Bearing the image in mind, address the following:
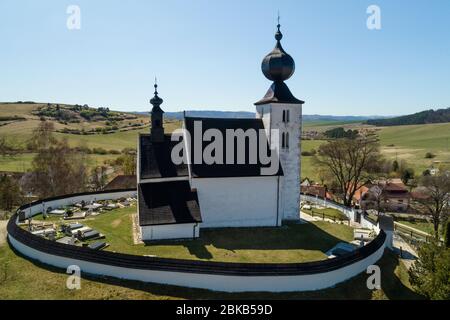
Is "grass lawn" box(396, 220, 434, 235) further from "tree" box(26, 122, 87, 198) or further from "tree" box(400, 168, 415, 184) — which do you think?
"tree" box(26, 122, 87, 198)

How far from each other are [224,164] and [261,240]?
21.1ft

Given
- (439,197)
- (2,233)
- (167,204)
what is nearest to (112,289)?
(167,204)

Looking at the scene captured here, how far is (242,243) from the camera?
22.9 meters

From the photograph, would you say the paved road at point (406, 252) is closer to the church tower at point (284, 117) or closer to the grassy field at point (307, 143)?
the church tower at point (284, 117)

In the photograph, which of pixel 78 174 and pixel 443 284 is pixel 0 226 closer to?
pixel 78 174

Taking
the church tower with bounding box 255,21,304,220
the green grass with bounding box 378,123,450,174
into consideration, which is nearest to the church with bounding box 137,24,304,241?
the church tower with bounding box 255,21,304,220

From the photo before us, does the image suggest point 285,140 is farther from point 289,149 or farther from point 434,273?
point 434,273

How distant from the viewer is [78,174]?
4534 centimetres

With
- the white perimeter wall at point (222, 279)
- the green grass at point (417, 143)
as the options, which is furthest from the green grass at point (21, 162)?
the green grass at point (417, 143)

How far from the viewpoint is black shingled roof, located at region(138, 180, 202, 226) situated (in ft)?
74.2

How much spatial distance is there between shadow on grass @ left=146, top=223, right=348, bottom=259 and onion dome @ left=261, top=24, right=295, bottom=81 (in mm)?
12245

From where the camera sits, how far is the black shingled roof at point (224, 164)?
2542cm
